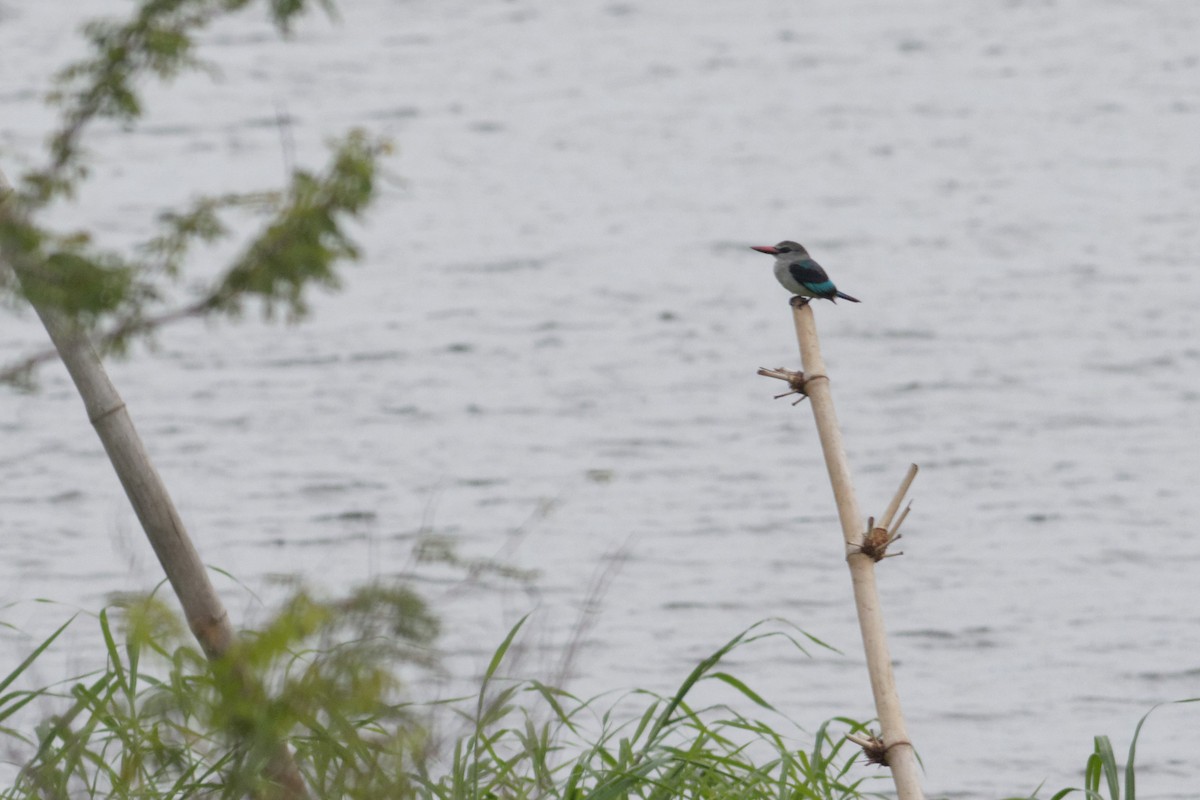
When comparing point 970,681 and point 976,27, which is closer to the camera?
point 970,681

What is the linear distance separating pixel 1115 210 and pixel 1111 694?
962 cm

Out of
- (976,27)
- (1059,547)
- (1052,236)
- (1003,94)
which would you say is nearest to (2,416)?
(1059,547)

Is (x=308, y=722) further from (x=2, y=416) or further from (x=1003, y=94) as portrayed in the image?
(x=1003, y=94)

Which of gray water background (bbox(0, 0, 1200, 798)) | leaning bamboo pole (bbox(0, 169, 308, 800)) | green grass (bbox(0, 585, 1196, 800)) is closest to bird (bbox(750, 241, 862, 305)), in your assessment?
gray water background (bbox(0, 0, 1200, 798))

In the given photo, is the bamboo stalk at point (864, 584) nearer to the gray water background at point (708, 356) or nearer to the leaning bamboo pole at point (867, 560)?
the leaning bamboo pole at point (867, 560)

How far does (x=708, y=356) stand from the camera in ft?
46.9

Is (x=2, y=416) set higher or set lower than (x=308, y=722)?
lower

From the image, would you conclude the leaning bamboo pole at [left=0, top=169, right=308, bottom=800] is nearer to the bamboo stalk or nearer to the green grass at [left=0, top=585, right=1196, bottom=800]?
the green grass at [left=0, top=585, right=1196, bottom=800]

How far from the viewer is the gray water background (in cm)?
958

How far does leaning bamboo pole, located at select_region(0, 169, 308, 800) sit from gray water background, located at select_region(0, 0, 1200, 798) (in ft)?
0.37

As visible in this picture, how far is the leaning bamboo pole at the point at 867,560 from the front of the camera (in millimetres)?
4047

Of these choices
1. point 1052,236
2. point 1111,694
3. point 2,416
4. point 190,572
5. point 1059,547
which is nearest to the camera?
point 190,572

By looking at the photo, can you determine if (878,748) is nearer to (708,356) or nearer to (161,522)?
(161,522)

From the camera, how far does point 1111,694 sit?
356 inches
